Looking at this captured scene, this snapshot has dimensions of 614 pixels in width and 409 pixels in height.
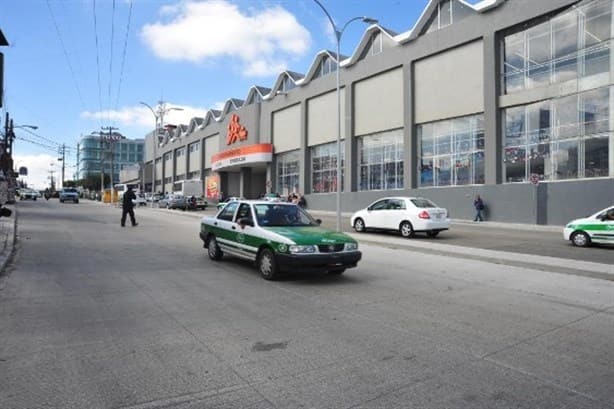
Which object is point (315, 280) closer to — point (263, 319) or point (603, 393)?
point (263, 319)

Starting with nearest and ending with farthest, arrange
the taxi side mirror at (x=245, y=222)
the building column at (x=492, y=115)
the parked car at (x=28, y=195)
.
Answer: the taxi side mirror at (x=245, y=222)
the building column at (x=492, y=115)
the parked car at (x=28, y=195)

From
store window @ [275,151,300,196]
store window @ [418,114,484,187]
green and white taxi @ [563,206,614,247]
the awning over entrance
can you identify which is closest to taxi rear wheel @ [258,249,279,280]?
green and white taxi @ [563,206,614,247]

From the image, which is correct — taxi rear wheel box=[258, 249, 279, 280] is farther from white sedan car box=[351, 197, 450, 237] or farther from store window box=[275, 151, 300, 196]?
store window box=[275, 151, 300, 196]

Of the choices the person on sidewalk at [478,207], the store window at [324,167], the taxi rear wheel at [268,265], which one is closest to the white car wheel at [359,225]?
the person on sidewalk at [478,207]

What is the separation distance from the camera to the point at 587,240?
1556cm

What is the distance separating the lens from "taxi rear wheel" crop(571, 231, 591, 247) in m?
15.6

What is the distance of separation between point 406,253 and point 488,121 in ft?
58.3

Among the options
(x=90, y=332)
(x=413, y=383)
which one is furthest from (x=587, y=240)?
(x=90, y=332)

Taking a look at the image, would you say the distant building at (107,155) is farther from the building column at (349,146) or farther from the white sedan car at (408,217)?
the white sedan car at (408,217)

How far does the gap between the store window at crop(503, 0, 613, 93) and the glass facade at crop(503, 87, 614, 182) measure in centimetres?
138

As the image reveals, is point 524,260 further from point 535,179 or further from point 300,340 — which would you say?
point 535,179

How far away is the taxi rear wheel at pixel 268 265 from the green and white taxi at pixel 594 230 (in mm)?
11759

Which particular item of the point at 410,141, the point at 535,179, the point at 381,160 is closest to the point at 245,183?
the point at 381,160

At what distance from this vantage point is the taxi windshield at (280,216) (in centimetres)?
961
